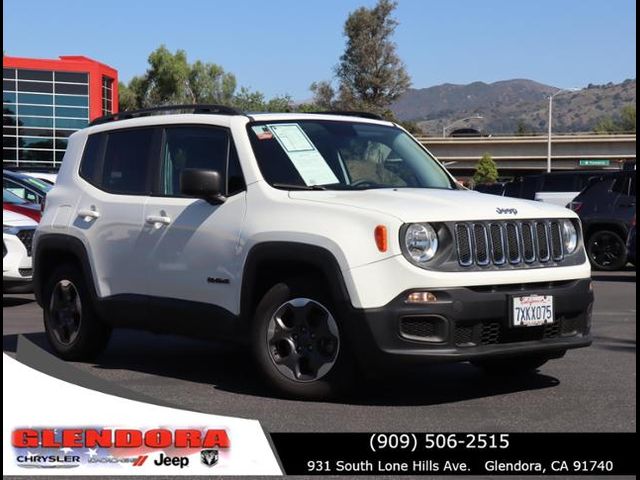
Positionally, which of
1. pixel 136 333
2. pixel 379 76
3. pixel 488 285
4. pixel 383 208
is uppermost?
pixel 379 76

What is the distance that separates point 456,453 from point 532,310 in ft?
5.11

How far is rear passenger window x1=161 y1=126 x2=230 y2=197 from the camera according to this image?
7.66 m

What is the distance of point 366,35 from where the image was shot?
3376 inches

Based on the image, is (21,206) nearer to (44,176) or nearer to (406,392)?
(44,176)

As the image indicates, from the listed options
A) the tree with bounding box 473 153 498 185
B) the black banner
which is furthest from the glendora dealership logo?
the tree with bounding box 473 153 498 185

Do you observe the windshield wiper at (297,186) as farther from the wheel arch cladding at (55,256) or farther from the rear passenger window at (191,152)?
the wheel arch cladding at (55,256)

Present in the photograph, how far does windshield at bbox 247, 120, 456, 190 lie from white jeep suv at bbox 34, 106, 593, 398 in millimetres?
13

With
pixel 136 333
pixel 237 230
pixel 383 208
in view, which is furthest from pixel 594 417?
pixel 136 333

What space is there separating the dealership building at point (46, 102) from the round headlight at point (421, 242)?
7245 centimetres

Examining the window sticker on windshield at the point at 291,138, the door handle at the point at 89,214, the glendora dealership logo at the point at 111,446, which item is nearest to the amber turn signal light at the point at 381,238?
the window sticker on windshield at the point at 291,138

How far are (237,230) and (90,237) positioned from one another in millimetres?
1658

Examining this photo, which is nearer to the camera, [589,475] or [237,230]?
[589,475]

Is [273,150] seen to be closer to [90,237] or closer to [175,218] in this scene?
[175,218]

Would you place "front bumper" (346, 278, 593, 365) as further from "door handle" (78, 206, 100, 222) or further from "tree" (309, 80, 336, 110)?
"tree" (309, 80, 336, 110)
